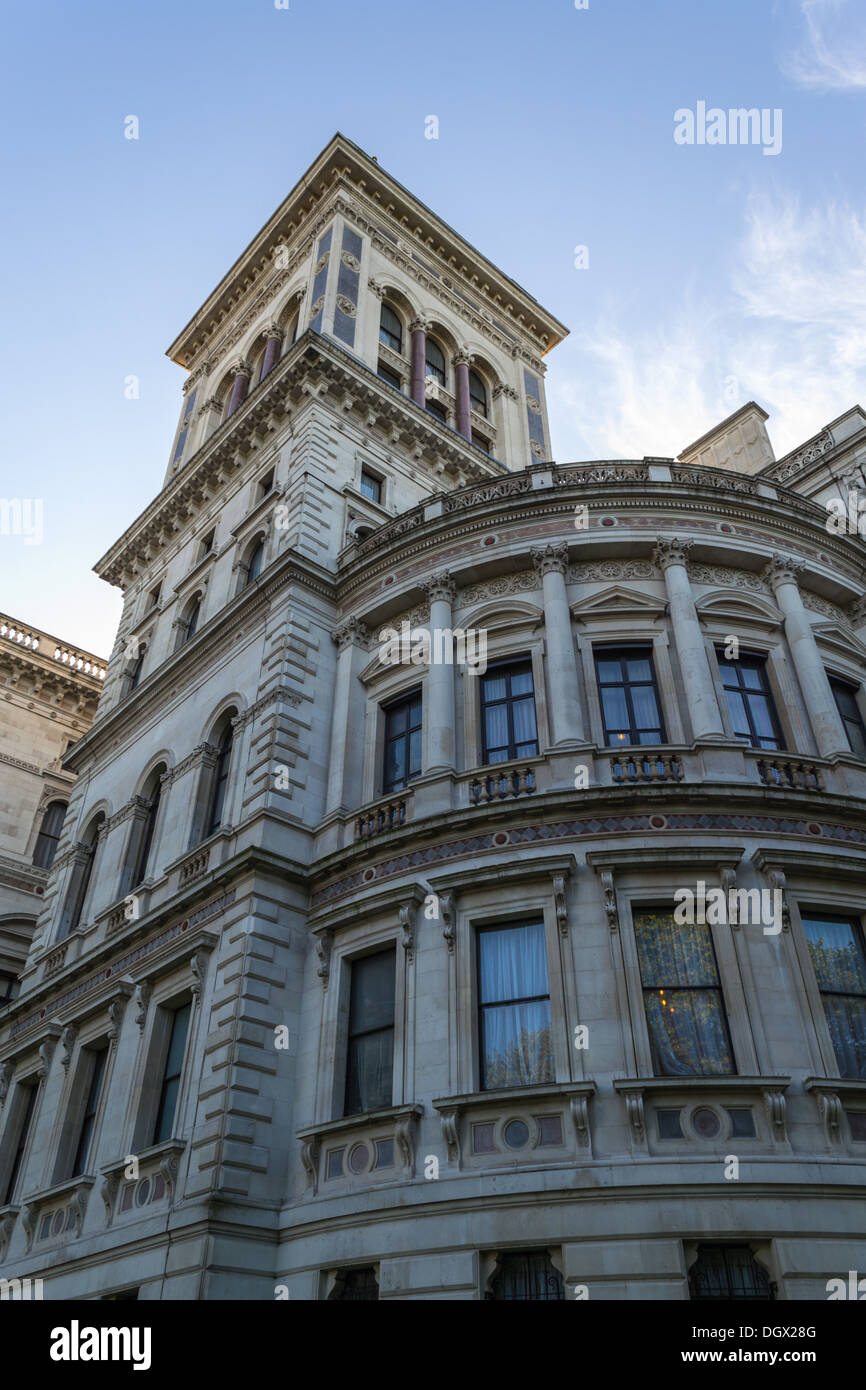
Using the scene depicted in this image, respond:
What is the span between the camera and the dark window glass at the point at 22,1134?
2432cm

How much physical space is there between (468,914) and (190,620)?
16.8 meters

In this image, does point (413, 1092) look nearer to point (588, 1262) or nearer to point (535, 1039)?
point (535, 1039)

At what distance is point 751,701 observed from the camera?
69.7 feet

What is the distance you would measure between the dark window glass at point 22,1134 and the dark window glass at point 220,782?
8004mm

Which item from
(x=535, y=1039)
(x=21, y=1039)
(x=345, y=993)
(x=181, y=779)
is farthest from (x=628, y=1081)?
(x=21, y=1039)

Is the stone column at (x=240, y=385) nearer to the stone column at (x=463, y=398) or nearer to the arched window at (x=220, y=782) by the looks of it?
the stone column at (x=463, y=398)

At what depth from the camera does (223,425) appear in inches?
1326

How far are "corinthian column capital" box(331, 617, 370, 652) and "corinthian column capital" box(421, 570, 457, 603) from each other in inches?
84.3

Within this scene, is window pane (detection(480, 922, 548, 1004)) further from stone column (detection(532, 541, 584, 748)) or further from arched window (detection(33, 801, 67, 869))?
arched window (detection(33, 801, 67, 869))

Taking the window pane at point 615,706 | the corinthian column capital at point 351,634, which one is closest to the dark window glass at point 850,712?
the window pane at point 615,706

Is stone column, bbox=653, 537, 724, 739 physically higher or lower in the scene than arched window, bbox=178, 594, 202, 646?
lower

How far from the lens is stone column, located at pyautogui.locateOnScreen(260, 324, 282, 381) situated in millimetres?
37312

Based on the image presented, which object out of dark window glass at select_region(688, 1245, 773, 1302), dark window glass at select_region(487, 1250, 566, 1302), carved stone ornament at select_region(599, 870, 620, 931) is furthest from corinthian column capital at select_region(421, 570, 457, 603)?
dark window glass at select_region(688, 1245, 773, 1302)
